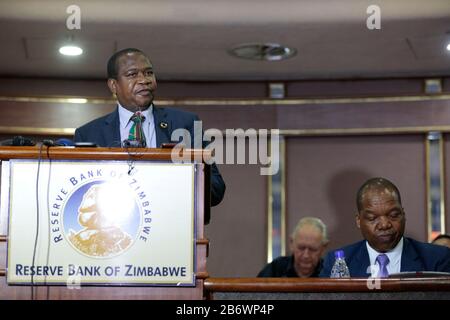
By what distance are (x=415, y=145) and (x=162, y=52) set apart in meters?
2.01

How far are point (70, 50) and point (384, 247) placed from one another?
303 cm

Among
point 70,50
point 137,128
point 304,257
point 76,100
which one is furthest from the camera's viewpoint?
point 76,100

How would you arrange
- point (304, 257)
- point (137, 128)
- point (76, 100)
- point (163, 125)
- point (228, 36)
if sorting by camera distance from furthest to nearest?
point (76, 100) < point (228, 36) < point (304, 257) < point (163, 125) < point (137, 128)

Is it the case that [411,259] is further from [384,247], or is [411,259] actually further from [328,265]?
[328,265]

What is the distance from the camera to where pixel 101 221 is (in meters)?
2.27

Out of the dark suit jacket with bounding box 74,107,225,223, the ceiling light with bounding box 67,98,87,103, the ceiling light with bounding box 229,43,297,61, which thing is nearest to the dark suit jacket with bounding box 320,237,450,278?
the dark suit jacket with bounding box 74,107,225,223

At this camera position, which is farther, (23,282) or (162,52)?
(162,52)

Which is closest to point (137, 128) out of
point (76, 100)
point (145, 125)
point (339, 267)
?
point (145, 125)

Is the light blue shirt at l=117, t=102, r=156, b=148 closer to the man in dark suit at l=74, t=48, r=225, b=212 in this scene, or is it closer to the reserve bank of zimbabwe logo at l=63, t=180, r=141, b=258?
the man in dark suit at l=74, t=48, r=225, b=212

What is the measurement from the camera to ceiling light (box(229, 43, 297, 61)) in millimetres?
5453

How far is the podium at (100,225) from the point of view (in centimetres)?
225
